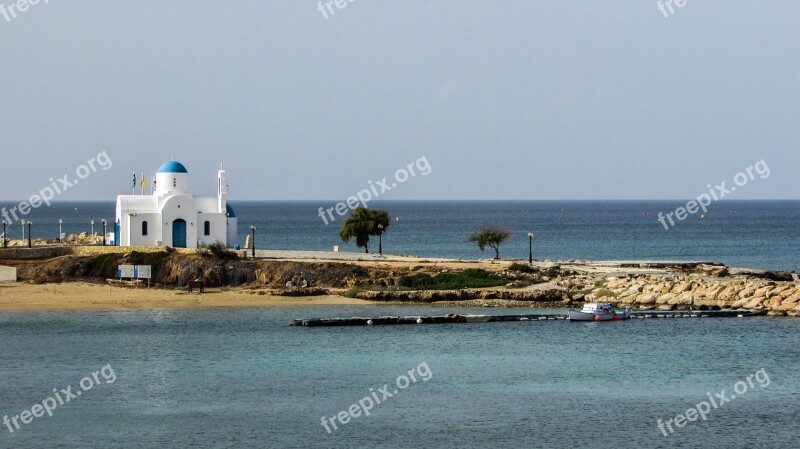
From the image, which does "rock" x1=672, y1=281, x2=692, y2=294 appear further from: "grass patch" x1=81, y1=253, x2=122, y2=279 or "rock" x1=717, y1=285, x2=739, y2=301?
"grass patch" x1=81, y1=253, x2=122, y2=279

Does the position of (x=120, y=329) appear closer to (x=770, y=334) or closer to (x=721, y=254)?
(x=770, y=334)

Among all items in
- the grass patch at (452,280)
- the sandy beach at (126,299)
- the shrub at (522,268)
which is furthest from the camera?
the shrub at (522,268)

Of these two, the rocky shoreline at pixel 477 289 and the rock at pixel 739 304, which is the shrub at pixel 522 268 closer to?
the rocky shoreline at pixel 477 289

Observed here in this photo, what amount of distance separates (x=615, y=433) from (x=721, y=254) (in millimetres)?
80308

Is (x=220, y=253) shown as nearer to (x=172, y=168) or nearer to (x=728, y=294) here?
(x=172, y=168)

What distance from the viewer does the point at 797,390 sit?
4000cm

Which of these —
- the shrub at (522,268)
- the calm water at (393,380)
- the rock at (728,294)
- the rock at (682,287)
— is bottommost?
the calm water at (393,380)

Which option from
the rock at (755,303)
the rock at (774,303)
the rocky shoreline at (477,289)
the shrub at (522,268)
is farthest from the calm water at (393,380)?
the shrub at (522,268)

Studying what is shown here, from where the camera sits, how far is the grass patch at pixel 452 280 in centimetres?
6525

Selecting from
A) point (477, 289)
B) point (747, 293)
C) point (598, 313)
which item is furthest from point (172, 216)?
point (747, 293)

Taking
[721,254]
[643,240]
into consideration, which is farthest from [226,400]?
A: [643,240]

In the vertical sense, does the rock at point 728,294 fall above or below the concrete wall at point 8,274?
below

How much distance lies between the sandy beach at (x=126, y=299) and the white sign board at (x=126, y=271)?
5.76 ft

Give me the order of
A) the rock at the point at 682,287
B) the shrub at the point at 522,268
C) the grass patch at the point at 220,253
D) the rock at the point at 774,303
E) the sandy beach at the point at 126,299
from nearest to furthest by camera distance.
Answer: the rock at the point at 774,303, the sandy beach at the point at 126,299, the rock at the point at 682,287, the shrub at the point at 522,268, the grass patch at the point at 220,253
